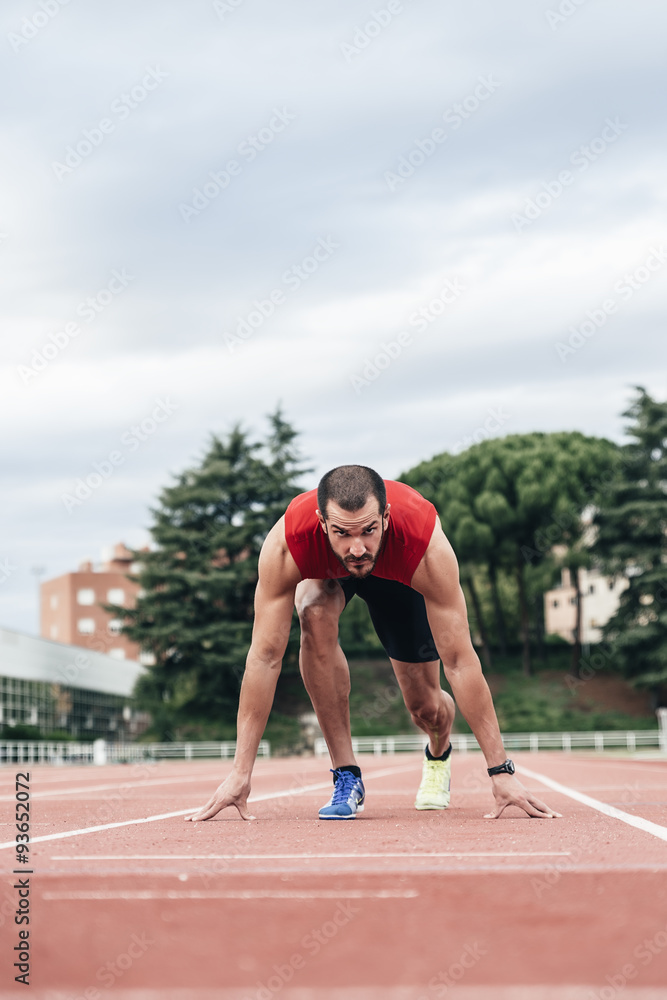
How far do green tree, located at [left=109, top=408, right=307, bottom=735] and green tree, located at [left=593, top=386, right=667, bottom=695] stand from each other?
14.1 metres

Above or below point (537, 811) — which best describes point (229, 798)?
above

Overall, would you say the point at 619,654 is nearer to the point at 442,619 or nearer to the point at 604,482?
the point at 604,482

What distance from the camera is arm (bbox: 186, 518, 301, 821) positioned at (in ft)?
16.9

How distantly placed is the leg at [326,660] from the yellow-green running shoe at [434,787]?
0.56 meters

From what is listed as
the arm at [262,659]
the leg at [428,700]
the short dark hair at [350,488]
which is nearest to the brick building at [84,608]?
the leg at [428,700]

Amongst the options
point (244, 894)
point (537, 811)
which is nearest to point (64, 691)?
point (537, 811)

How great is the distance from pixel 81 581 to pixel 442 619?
88.2 metres

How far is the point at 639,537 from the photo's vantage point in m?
49.6

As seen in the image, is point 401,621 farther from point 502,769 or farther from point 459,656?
point 502,769

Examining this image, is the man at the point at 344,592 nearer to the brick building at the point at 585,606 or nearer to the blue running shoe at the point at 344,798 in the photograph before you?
the blue running shoe at the point at 344,798

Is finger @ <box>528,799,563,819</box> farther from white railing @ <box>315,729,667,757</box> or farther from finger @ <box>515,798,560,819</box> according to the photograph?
white railing @ <box>315,729,667,757</box>

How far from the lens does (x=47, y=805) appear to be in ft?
25.0

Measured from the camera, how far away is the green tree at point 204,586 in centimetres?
5003

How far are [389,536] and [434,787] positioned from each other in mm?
1990
